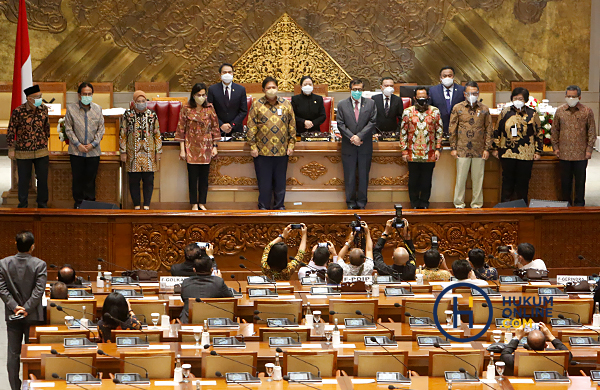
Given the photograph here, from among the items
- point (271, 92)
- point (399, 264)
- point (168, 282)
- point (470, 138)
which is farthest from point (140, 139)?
point (470, 138)

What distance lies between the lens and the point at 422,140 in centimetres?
998

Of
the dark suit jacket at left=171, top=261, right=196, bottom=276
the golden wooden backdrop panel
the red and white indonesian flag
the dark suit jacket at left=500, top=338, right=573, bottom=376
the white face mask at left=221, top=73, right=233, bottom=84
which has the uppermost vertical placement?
the golden wooden backdrop panel

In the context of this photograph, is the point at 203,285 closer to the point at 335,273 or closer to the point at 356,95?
the point at 335,273

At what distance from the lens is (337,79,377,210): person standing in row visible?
393 inches

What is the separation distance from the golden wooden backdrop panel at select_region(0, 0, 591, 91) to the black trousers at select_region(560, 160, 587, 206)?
5350 mm

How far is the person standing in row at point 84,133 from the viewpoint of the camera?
9.84 metres

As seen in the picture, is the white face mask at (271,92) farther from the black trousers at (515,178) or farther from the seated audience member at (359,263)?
the black trousers at (515,178)

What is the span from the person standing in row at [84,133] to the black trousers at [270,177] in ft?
5.96

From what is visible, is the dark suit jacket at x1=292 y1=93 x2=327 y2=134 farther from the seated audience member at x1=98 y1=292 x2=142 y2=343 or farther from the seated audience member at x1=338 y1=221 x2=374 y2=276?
the seated audience member at x1=98 y1=292 x2=142 y2=343

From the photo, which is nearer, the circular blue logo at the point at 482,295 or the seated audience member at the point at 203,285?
the circular blue logo at the point at 482,295

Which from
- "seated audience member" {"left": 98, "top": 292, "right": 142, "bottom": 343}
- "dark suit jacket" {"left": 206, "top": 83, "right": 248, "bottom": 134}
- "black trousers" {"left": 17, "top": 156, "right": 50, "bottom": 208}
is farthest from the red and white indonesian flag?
"seated audience member" {"left": 98, "top": 292, "right": 142, "bottom": 343}

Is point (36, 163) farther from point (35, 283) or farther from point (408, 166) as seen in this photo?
point (408, 166)

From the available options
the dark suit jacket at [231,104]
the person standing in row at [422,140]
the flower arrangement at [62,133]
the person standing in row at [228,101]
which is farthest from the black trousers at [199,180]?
the person standing in row at [422,140]

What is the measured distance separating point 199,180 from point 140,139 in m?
0.81
